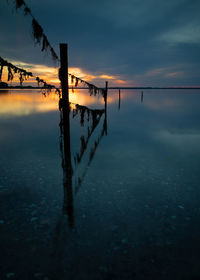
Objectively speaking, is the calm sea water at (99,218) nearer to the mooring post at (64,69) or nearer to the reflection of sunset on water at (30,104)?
the mooring post at (64,69)

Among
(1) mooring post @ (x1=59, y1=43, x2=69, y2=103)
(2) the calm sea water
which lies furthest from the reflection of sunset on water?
(2) the calm sea water

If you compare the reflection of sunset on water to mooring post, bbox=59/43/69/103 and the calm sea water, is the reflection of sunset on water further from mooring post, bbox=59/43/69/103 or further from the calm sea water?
the calm sea water

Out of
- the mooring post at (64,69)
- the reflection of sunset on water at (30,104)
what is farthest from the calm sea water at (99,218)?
the reflection of sunset on water at (30,104)

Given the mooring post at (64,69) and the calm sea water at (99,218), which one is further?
the mooring post at (64,69)

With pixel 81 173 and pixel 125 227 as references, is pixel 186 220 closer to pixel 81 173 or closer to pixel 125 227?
pixel 125 227

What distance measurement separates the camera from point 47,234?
4727 mm

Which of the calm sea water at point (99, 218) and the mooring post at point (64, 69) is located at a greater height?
the mooring post at point (64, 69)

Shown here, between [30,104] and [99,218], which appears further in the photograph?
[30,104]

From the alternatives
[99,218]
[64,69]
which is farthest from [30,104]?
[99,218]

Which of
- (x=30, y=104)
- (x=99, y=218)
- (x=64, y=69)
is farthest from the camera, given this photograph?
(x=30, y=104)

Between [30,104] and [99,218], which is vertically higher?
[30,104]

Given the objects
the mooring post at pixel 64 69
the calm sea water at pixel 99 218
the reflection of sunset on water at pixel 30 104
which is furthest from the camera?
the reflection of sunset on water at pixel 30 104

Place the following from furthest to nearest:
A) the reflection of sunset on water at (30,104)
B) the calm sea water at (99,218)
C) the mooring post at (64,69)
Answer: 1. the reflection of sunset on water at (30,104)
2. the mooring post at (64,69)
3. the calm sea water at (99,218)

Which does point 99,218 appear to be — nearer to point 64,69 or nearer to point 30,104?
point 64,69
